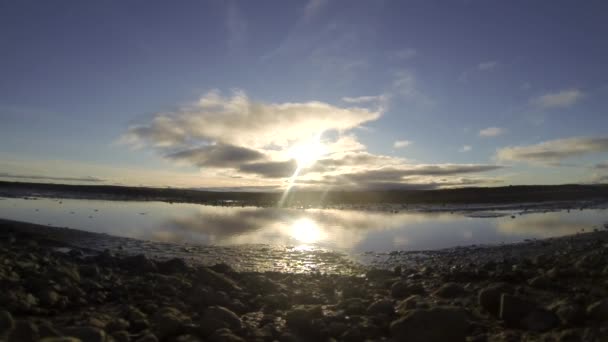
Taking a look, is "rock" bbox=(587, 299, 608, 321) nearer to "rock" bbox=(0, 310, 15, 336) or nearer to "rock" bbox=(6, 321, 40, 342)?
"rock" bbox=(6, 321, 40, 342)

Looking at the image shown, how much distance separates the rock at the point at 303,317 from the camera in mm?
7879

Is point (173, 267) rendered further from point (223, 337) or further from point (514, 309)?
point (514, 309)

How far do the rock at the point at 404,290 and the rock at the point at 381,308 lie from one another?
1376 millimetres

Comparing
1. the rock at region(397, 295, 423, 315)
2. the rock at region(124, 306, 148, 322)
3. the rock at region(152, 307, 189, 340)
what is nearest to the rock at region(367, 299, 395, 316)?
the rock at region(397, 295, 423, 315)

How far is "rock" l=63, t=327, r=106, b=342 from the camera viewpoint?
20.3ft

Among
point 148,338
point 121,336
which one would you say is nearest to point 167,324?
point 148,338

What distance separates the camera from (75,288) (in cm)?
914

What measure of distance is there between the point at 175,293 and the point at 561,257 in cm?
1108

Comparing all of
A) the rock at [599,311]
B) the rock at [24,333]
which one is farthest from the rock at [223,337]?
the rock at [599,311]

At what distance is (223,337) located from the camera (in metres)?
6.89

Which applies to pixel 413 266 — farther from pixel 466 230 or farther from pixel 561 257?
pixel 466 230

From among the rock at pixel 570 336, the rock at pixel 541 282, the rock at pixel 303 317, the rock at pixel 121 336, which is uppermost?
the rock at pixel 541 282

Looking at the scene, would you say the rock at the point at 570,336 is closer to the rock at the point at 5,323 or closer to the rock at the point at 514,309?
the rock at the point at 514,309

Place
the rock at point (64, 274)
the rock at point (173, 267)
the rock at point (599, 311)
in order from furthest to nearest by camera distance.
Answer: the rock at point (173, 267) → the rock at point (64, 274) → the rock at point (599, 311)
